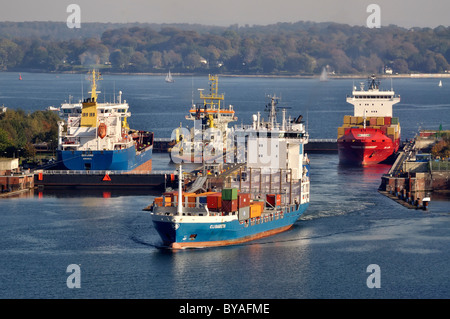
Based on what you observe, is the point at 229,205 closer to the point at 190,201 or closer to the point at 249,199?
the point at 249,199

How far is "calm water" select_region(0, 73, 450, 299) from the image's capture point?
42375mm

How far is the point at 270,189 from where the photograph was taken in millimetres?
55344

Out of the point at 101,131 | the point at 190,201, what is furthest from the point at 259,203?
the point at 101,131

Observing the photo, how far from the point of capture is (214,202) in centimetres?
4966

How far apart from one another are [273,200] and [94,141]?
2355 cm

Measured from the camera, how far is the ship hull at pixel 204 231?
47.4 m

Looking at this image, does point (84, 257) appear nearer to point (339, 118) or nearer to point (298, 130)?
point (298, 130)

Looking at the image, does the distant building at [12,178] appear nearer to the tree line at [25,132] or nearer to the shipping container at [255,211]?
the tree line at [25,132]

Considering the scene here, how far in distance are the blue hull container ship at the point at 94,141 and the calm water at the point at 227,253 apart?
5.02 metres

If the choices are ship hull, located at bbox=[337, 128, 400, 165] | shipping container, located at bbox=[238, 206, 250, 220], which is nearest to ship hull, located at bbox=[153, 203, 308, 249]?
shipping container, located at bbox=[238, 206, 250, 220]

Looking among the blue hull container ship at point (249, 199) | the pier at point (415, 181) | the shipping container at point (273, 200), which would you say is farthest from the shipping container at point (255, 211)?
the pier at point (415, 181)
